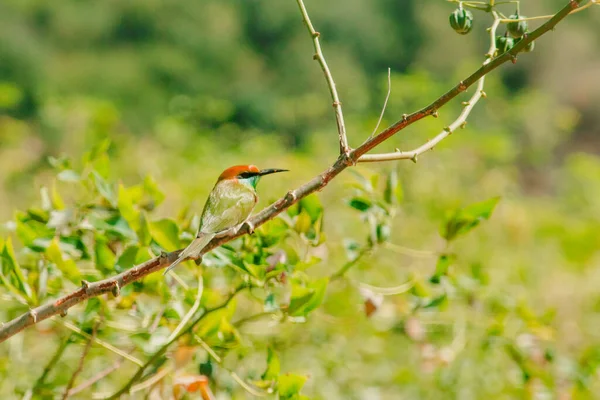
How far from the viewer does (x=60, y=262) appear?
47cm

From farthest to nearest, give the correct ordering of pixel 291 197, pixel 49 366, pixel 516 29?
pixel 49 366
pixel 516 29
pixel 291 197

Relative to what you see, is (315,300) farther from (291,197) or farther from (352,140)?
(352,140)

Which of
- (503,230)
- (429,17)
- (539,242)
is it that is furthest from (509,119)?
(429,17)

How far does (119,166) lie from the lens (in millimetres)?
2090

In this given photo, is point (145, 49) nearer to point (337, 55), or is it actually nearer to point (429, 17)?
point (337, 55)

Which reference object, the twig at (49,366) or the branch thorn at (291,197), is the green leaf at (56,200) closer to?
the twig at (49,366)

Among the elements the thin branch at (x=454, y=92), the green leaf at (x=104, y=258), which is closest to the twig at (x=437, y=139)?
the thin branch at (x=454, y=92)

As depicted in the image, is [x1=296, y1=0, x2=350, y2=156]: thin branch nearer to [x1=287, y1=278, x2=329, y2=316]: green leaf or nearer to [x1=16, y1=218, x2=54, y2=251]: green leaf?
[x1=287, y1=278, x2=329, y2=316]: green leaf

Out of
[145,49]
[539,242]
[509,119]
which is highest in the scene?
[145,49]

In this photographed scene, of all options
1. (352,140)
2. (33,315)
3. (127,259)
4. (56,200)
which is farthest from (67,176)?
(352,140)

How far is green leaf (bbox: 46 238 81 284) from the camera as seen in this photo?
0.46m

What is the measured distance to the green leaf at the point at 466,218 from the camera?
536 millimetres

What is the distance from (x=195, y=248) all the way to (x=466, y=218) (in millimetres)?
254

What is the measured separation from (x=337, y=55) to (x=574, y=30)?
2.04m
